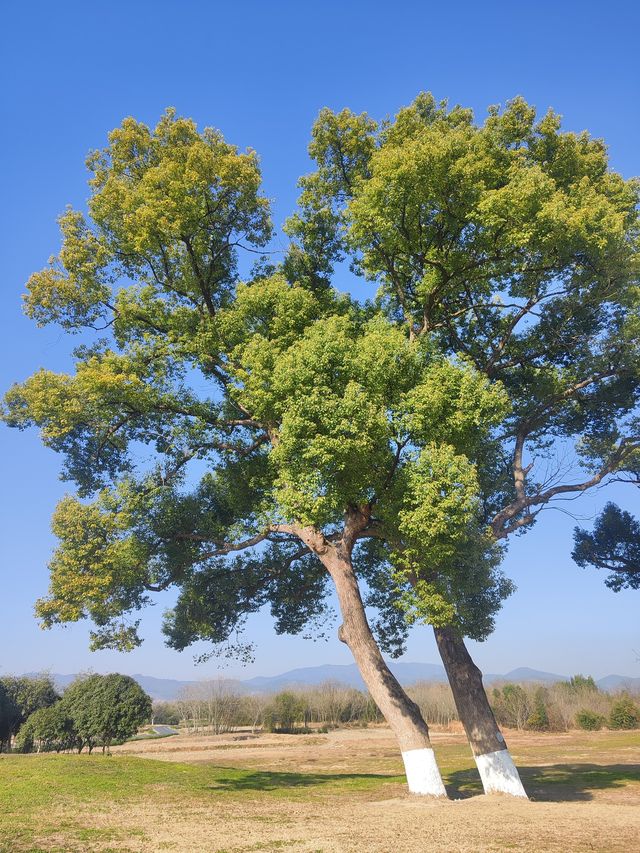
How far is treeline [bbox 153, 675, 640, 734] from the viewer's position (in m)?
47.5

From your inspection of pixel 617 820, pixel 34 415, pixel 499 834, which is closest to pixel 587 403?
pixel 617 820

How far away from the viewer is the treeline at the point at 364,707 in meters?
47.5

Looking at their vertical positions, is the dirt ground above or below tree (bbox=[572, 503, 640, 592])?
below

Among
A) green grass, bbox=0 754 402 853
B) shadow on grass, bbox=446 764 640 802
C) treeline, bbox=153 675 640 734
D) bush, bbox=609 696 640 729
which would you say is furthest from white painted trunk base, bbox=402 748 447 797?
treeline, bbox=153 675 640 734

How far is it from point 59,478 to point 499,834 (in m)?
15.2

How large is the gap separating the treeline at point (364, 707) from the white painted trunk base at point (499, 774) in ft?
127

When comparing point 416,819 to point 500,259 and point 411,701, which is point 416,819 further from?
point 500,259

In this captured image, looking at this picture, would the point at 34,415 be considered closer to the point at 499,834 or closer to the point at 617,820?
the point at 499,834

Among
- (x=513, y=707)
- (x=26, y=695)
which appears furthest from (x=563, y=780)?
(x=513, y=707)

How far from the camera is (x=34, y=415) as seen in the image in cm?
1567

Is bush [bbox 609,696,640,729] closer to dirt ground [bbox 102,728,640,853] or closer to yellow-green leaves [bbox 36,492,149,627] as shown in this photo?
dirt ground [bbox 102,728,640,853]

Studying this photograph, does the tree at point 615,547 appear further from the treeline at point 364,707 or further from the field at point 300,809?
the treeline at point 364,707

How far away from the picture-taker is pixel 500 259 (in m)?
16.2

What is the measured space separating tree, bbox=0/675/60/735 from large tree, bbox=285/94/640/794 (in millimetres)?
31857
